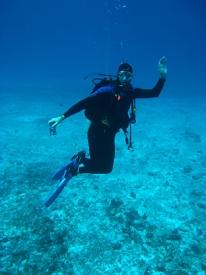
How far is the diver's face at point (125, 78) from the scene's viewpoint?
4.42m

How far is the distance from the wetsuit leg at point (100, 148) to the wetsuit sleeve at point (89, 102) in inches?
24.1

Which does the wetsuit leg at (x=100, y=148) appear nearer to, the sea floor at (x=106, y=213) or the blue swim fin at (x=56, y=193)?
the blue swim fin at (x=56, y=193)

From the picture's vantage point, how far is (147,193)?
23.8ft

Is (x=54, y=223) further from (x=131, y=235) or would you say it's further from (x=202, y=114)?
(x=202, y=114)

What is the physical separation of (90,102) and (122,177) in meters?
4.79

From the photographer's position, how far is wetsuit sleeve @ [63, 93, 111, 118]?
412cm

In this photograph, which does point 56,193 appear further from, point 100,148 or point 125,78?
point 125,78

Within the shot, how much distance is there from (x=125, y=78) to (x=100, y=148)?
173cm

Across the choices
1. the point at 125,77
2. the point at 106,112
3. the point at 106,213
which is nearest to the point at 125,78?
the point at 125,77

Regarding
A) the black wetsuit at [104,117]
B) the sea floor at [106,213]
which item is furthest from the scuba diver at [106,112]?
the sea floor at [106,213]

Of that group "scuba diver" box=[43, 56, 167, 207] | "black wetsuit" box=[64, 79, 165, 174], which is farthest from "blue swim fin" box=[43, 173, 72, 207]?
"black wetsuit" box=[64, 79, 165, 174]

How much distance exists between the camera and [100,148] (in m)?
4.72

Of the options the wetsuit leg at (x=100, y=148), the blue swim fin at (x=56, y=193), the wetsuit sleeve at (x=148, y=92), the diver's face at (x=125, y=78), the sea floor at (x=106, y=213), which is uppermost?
the diver's face at (x=125, y=78)

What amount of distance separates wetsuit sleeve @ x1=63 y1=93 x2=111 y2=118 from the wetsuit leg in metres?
0.61
